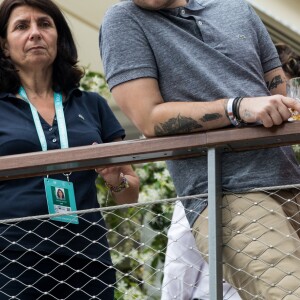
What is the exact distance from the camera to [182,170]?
406 centimetres

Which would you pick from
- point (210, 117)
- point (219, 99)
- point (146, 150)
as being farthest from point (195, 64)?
point (146, 150)

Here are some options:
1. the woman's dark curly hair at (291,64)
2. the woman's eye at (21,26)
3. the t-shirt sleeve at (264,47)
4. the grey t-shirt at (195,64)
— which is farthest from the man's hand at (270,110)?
the woman's dark curly hair at (291,64)

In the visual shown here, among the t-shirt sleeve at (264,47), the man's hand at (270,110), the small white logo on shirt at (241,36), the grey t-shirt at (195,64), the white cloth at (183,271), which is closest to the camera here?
the man's hand at (270,110)

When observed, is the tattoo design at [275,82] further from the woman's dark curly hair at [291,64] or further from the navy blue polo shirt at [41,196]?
the woman's dark curly hair at [291,64]

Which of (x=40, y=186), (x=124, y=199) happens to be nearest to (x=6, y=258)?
(x=40, y=186)

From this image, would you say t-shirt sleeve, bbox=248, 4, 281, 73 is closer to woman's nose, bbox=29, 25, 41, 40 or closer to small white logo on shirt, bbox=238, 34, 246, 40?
small white logo on shirt, bbox=238, 34, 246, 40

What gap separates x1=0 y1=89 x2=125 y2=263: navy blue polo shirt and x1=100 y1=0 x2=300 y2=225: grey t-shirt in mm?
469

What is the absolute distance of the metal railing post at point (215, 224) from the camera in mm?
3742

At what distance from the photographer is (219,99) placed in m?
3.96

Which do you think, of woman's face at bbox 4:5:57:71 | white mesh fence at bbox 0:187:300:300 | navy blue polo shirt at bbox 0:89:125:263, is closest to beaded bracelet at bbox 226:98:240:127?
white mesh fence at bbox 0:187:300:300

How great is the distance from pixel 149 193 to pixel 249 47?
3.30 meters

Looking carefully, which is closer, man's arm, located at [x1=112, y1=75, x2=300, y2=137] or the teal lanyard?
man's arm, located at [x1=112, y1=75, x2=300, y2=137]

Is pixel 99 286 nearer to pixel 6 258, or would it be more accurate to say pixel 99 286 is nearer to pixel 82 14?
pixel 6 258

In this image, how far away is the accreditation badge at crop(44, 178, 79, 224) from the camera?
4328 millimetres
